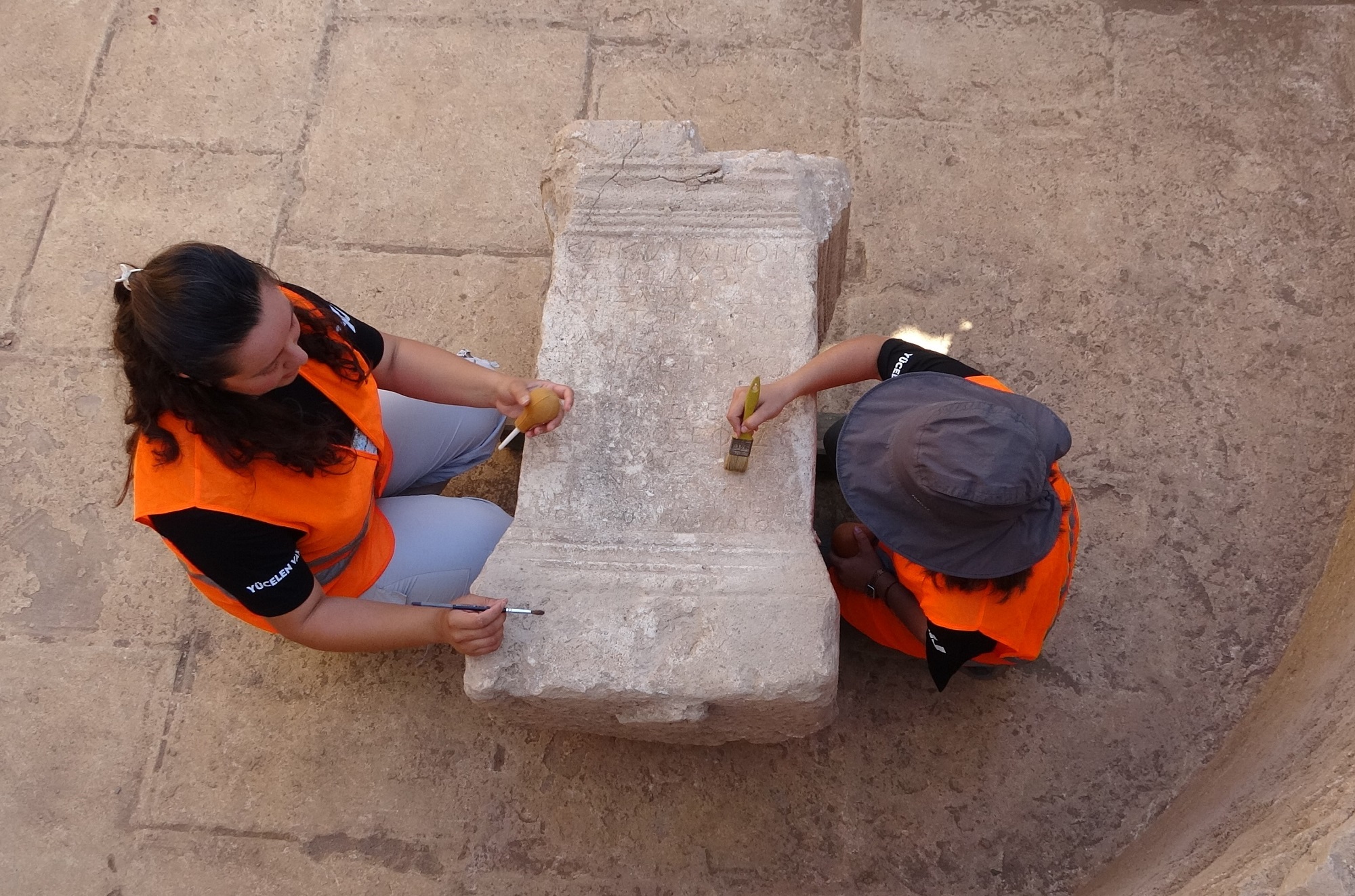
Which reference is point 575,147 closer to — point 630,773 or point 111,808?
point 630,773

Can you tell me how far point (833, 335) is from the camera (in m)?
2.92

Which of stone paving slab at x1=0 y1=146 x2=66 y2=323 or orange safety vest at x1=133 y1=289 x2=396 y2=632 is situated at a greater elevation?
orange safety vest at x1=133 y1=289 x2=396 y2=632

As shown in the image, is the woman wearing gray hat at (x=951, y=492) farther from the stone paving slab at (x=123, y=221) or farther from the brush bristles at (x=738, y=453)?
the stone paving slab at (x=123, y=221)

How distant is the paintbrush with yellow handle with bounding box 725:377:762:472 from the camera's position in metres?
1.98

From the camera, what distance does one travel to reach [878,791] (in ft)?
7.95

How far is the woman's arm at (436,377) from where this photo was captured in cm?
222

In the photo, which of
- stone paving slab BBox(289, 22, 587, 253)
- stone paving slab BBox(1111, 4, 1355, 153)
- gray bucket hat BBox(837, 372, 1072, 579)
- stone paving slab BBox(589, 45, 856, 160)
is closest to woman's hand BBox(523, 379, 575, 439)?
gray bucket hat BBox(837, 372, 1072, 579)

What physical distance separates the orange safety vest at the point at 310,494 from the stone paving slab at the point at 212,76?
169 cm

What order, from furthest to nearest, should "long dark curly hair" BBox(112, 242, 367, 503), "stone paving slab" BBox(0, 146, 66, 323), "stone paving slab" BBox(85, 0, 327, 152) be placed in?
"stone paving slab" BBox(85, 0, 327, 152)
"stone paving slab" BBox(0, 146, 66, 323)
"long dark curly hair" BBox(112, 242, 367, 503)

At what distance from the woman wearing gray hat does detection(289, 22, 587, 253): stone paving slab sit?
1.43 m

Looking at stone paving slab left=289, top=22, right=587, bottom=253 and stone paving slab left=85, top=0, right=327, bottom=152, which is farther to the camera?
stone paving slab left=85, top=0, right=327, bottom=152

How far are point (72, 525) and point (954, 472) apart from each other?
2.52m

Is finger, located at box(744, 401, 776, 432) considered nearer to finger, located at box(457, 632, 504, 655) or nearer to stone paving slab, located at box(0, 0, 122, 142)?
finger, located at box(457, 632, 504, 655)

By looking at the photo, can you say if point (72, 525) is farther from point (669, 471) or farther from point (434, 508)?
point (669, 471)
